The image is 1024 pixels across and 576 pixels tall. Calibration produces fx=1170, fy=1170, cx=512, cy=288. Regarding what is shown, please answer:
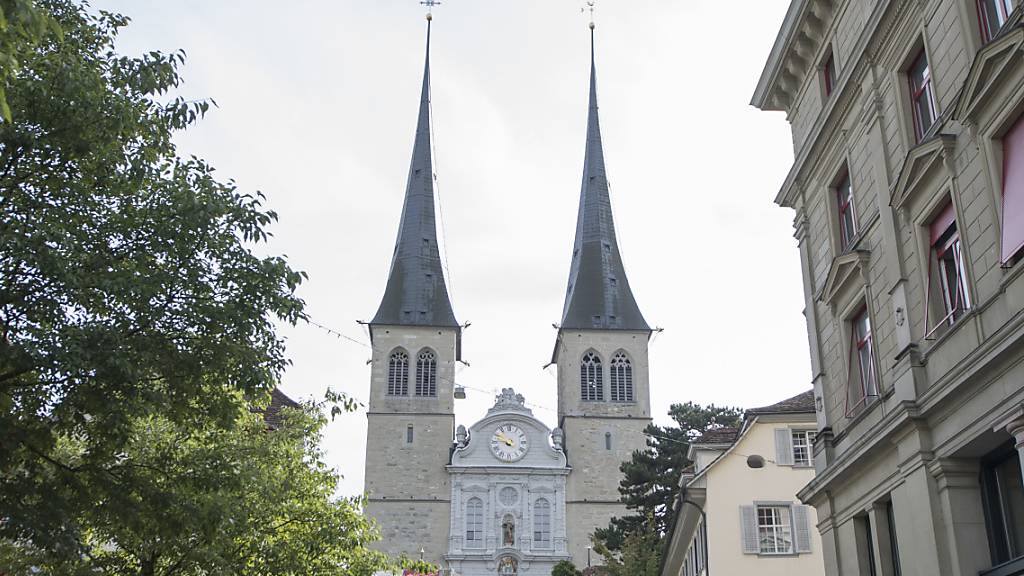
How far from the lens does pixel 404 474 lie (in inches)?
2608

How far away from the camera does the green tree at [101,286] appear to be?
38.4ft

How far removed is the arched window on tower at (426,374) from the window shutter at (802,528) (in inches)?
1763

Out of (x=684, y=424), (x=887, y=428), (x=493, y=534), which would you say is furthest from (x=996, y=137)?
(x=493, y=534)

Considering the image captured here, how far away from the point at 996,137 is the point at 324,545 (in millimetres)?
12669

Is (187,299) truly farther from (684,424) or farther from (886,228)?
(684,424)

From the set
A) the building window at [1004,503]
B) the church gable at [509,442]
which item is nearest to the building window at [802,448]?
the building window at [1004,503]

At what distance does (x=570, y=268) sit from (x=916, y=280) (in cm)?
6168

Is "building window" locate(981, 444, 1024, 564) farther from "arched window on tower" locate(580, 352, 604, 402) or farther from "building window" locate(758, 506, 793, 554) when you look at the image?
"arched window on tower" locate(580, 352, 604, 402)

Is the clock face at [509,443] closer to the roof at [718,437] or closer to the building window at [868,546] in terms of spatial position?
the roof at [718,437]

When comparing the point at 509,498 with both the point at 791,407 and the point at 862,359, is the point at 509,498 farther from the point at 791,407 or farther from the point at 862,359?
the point at 862,359

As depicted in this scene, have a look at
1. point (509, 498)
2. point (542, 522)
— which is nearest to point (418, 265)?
point (509, 498)

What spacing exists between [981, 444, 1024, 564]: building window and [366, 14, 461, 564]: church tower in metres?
52.6

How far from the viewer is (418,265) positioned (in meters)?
72.9

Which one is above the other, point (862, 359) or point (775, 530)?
point (862, 359)
